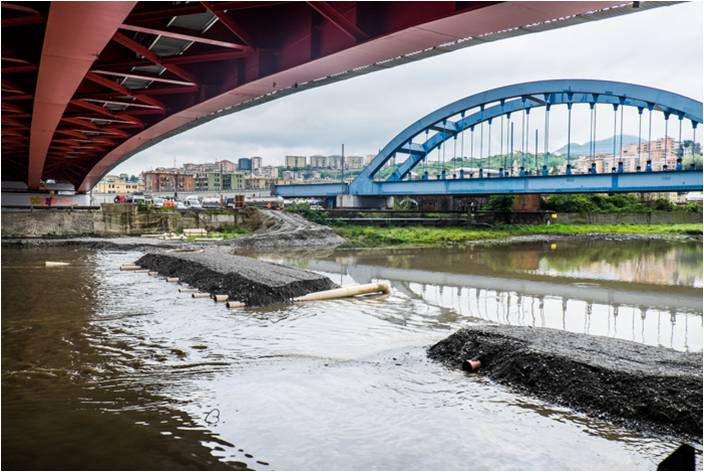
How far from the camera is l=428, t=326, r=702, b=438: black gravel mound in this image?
20.9 ft

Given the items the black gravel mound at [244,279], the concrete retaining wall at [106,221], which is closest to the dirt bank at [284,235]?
the concrete retaining wall at [106,221]

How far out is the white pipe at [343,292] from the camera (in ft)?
46.8

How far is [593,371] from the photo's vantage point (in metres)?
7.24

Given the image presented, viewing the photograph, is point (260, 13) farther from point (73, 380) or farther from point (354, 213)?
point (354, 213)

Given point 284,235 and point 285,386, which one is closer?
point 285,386

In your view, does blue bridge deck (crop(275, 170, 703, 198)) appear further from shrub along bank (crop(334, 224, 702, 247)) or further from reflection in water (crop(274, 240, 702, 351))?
reflection in water (crop(274, 240, 702, 351))

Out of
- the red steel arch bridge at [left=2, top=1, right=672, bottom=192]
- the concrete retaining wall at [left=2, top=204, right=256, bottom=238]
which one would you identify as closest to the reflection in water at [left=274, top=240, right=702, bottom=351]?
the red steel arch bridge at [left=2, top=1, right=672, bottom=192]

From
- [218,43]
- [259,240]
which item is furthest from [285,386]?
[259,240]

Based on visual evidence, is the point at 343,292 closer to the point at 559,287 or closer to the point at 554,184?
the point at 559,287

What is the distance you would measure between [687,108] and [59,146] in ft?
139

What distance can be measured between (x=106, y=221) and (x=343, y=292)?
28.6 meters

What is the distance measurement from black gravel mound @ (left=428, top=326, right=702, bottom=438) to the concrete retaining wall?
33975mm

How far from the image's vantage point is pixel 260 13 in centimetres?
1169

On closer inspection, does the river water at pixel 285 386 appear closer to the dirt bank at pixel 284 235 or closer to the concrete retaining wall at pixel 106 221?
the dirt bank at pixel 284 235
